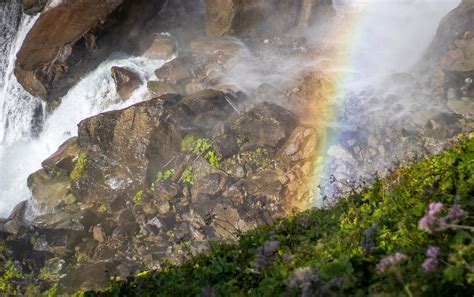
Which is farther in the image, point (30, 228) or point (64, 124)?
point (64, 124)

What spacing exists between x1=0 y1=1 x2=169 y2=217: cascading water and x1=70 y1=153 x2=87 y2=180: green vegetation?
9.35 ft

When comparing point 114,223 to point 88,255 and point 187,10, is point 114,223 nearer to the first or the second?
point 88,255

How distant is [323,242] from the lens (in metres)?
3.60

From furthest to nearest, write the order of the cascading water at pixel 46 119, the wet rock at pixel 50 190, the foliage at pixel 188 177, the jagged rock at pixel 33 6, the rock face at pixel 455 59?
the jagged rock at pixel 33 6, the cascading water at pixel 46 119, the wet rock at pixel 50 190, the rock face at pixel 455 59, the foliage at pixel 188 177

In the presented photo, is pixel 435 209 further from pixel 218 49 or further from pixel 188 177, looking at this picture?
pixel 218 49

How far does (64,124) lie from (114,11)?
447 centimetres

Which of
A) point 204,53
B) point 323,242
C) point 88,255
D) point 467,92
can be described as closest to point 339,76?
point 467,92

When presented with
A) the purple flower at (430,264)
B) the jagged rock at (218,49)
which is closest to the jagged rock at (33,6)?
the jagged rock at (218,49)

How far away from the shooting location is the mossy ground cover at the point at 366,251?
2.25 m

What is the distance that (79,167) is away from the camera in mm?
12430

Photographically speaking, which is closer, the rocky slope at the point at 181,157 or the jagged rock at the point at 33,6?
the rocky slope at the point at 181,157

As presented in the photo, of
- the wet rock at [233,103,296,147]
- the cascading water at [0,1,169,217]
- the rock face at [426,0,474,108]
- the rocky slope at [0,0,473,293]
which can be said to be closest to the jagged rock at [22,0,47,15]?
the cascading water at [0,1,169,217]

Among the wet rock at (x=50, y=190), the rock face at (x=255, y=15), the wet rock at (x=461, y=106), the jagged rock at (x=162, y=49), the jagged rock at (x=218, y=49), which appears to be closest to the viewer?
the wet rock at (x=461, y=106)

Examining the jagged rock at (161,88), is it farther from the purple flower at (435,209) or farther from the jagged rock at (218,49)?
the purple flower at (435,209)
